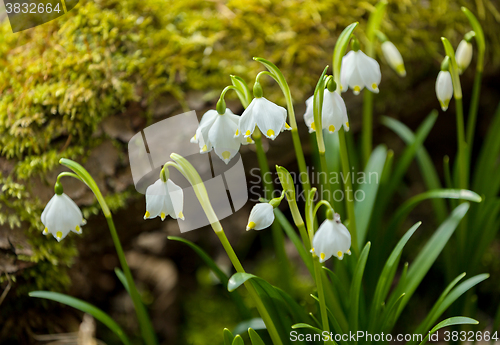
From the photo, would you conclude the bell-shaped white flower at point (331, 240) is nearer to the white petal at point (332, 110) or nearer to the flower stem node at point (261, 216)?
the flower stem node at point (261, 216)

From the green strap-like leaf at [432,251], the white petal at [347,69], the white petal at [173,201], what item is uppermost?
the white petal at [347,69]

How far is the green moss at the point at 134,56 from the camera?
108cm

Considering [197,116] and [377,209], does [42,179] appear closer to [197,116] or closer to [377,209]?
[197,116]

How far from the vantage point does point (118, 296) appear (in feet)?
5.22

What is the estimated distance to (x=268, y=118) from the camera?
71cm

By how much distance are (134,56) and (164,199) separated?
0.70 m

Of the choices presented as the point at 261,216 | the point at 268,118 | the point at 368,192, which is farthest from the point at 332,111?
the point at 368,192

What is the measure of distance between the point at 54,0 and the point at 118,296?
3.98ft

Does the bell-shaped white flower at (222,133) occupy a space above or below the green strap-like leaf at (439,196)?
above

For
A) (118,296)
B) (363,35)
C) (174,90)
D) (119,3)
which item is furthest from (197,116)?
(118,296)

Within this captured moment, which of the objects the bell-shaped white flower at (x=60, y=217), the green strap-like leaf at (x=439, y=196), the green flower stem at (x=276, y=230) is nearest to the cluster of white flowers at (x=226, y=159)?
the bell-shaped white flower at (x=60, y=217)

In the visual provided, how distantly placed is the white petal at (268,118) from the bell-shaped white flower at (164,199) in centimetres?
22

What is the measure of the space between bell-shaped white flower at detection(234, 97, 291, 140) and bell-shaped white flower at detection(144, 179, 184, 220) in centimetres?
17

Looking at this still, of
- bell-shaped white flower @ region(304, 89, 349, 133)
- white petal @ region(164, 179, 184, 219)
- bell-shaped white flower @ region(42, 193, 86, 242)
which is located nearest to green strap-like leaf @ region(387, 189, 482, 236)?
bell-shaped white flower @ region(304, 89, 349, 133)
